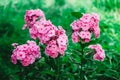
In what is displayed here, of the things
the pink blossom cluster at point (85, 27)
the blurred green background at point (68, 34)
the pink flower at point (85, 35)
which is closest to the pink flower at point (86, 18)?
the pink blossom cluster at point (85, 27)

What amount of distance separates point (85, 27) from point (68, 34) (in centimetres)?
213

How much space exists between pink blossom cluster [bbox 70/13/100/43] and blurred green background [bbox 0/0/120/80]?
16.8 inches

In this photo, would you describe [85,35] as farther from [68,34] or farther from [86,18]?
[68,34]

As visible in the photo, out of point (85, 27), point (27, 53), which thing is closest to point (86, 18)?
point (85, 27)

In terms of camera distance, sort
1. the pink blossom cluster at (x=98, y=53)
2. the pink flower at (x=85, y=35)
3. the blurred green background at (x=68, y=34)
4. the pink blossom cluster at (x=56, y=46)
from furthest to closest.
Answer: the blurred green background at (x=68, y=34) → the pink blossom cluster at (x=98, y=53) → the pink flower at (x=85, y=35) → the pink blossom cluster at (x=56, y=46)

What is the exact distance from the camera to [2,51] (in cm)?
604

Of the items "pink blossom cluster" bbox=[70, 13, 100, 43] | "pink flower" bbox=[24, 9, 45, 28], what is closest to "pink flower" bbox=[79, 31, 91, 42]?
"pink blossom cluster" bbox=[70, 13, 100, 43]

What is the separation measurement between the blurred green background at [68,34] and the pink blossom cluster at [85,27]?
428 millimetres

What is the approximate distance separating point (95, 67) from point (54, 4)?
4776 millimetres

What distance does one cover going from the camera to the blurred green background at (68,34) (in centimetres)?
496

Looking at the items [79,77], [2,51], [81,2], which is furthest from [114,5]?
[79,77]

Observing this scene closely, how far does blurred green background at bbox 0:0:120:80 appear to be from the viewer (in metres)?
4.96

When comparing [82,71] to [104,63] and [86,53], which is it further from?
[104,63]

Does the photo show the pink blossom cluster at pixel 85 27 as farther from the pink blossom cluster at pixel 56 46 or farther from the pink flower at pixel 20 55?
the pink flower at pixel 20 55
